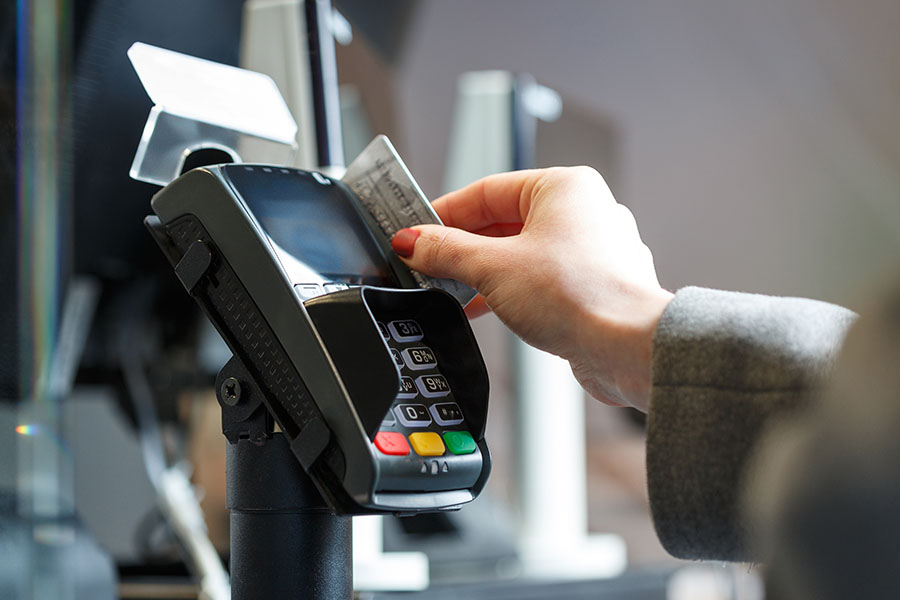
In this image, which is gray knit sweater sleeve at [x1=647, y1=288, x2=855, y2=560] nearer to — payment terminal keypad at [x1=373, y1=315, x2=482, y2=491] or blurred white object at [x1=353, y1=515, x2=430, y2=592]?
payment terminal keypad at [x1=373, y1=315, x2=482, y2=491]

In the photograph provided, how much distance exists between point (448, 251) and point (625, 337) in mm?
114

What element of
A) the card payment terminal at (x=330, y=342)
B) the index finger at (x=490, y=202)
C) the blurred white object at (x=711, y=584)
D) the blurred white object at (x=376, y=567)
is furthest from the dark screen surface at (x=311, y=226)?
the blurred white object at (x=711, y=584)

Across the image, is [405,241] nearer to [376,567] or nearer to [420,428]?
[420,428]

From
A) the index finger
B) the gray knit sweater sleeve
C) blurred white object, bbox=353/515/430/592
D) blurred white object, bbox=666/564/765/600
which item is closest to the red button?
the gray knit sweater sleeve

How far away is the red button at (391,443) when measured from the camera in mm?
391

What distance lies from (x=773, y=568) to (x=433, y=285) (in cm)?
32

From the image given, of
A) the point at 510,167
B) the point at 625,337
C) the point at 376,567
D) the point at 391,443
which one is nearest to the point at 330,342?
the point at 391,443

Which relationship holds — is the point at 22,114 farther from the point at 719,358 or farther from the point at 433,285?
the point at 719,358

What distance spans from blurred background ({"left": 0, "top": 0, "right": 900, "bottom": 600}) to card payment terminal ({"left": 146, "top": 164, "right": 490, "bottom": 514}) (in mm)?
163

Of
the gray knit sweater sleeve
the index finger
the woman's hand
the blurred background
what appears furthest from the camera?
the blurred background

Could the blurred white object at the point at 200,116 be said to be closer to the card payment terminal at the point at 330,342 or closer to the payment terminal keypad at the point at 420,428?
the card payment terminal at the point at 330,342

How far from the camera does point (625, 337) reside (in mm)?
453

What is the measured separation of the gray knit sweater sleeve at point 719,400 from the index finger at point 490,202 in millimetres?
204

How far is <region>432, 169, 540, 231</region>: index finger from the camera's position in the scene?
0.57 meters
